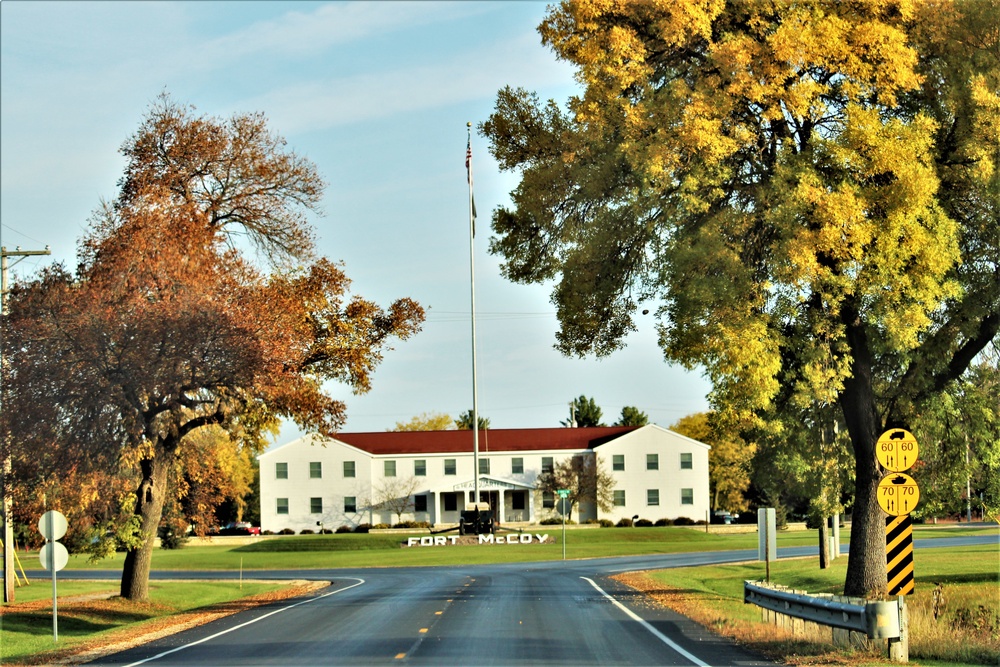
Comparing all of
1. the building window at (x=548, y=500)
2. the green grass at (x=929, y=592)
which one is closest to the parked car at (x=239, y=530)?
the building window at (x=548, y=500)

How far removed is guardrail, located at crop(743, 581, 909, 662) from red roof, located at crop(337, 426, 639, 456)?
68.6 metres

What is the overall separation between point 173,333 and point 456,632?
33.8 ft

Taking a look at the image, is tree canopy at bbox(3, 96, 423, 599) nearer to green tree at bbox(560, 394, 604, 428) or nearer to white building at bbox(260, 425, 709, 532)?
white building at bbox(260, 425, 709, 532)

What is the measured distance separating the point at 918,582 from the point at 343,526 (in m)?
58.5

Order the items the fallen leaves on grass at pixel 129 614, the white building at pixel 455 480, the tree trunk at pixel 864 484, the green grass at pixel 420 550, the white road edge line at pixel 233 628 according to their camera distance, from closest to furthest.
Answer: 1. the white road edge line at pixel 233 628
2. the fallen leaves on grass at pixel 129 614
3. the tree trunk at pixel 864 484
4. the green grass at pixel 420 550
5. the white building at pixel 455 480

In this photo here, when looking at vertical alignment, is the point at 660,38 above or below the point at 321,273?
above

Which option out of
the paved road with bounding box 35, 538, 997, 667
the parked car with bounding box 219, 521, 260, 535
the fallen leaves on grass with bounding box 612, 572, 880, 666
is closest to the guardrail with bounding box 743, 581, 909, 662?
the fallen leaves on grass with bounding box 612, 572, 880, 666

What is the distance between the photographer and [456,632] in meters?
19.6

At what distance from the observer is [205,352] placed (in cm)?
2555

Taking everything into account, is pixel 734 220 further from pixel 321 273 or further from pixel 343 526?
pixel 343 526

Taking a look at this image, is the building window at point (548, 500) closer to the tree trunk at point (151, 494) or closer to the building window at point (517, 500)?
the building window at point (517, 500)

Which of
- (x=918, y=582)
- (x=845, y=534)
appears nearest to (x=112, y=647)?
(x=918, y=582)

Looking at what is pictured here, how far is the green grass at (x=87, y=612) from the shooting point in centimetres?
2166

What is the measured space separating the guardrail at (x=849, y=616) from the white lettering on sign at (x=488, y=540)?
47.5m
